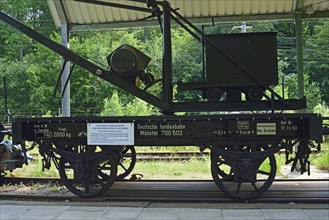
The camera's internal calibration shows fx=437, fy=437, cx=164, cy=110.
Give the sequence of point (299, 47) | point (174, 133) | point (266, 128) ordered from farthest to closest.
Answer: point (299, 47) → point (174, 133) → point (266, 128)

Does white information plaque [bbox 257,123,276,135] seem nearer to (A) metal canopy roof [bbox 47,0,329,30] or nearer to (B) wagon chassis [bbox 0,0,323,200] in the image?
(B) wagon chassis [bbox 0,0,323,200]

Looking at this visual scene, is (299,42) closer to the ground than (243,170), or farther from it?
farther from it

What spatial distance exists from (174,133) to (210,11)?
4.32 meters

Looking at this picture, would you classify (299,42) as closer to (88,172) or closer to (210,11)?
(210,11)

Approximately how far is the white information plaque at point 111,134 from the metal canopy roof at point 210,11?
A: 402cm

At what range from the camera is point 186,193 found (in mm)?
8102

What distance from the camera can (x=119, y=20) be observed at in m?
11.1

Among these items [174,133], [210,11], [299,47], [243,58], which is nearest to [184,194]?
[174,133]

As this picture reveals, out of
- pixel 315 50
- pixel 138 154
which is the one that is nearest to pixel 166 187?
pixel 138 154

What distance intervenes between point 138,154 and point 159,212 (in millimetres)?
6030

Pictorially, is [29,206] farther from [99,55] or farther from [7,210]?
[99,55]

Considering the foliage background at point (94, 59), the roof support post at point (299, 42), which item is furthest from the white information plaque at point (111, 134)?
the foliage background at point (94, 59)

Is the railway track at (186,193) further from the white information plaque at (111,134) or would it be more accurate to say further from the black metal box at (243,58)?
the black metal box at (243,58)

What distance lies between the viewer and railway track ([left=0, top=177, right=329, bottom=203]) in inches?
300
